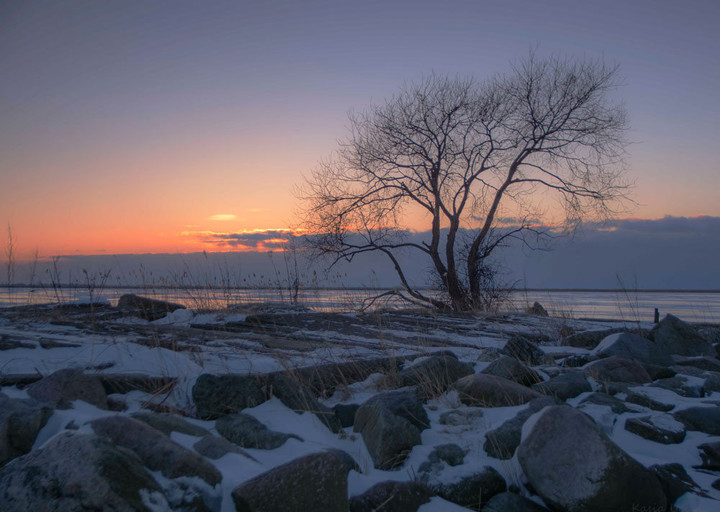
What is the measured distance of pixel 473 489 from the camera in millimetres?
2047

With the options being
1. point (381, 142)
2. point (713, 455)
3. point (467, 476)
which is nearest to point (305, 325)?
point (467, 476)

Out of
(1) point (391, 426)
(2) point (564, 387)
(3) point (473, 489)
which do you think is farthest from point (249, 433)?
(2) point (564, 387)

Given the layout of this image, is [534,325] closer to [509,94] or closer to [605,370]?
[605,370]

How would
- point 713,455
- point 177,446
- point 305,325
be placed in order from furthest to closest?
point 305,325, point 713,455, point 177,446

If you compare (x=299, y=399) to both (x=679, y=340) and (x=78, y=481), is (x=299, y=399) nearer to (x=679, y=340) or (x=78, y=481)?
(x=78, y=481)

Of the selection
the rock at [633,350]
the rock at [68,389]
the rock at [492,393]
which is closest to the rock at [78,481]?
the rock at [68,389]

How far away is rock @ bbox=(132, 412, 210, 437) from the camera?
2.11 meters

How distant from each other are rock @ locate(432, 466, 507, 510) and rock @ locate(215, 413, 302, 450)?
79cm

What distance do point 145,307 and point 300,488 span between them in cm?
544

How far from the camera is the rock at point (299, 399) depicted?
2689mm

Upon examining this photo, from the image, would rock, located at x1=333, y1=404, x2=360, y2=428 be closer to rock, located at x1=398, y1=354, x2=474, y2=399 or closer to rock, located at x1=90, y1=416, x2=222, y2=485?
rock, located at x1=398, y1=354, x2=474, y2=399

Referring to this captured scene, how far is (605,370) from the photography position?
3572 millimetres

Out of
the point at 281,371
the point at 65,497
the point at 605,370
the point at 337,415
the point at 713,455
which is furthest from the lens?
the point at 605,370

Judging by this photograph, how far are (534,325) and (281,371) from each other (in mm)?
4906
